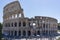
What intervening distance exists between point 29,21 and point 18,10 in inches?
204

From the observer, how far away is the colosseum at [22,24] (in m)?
39.9

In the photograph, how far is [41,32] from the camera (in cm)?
4222

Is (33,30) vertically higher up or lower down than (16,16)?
lower down

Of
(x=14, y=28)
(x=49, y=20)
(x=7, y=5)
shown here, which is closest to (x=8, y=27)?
(x=14, y=28)

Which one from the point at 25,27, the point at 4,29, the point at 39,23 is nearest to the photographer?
the point at 25,27

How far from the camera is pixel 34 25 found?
43.2 metres

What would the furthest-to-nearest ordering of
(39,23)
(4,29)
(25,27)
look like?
(4,29) → (39,23) → (25,27)

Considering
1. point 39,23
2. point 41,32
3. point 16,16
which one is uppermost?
point 16,16

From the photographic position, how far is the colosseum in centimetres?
3994

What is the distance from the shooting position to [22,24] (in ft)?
133

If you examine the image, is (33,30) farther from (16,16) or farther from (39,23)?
(16,16)

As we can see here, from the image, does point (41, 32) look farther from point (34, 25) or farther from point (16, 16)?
point (16, 16)

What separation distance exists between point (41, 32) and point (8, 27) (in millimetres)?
12394

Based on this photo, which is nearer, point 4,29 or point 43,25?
point 43,25
